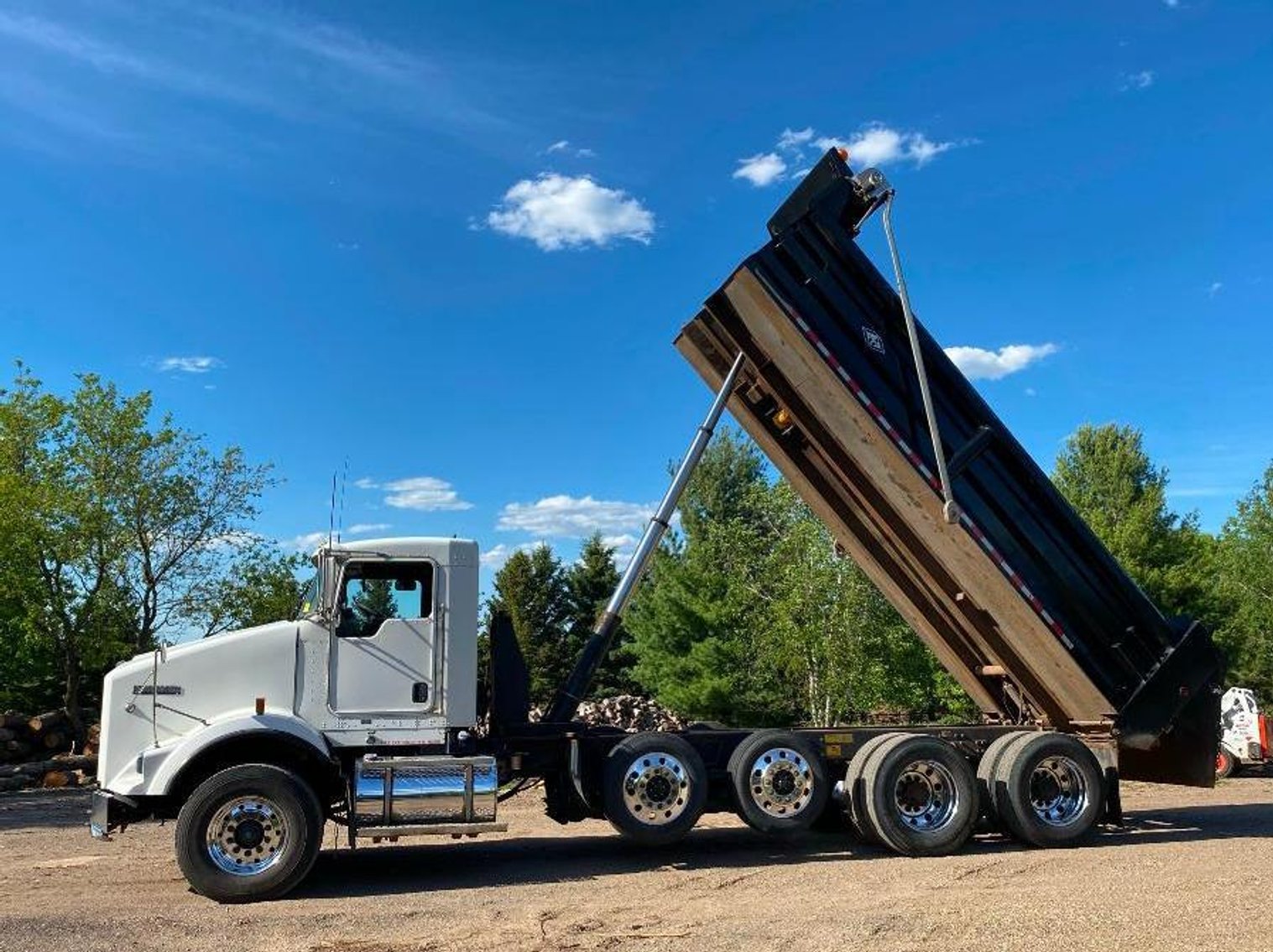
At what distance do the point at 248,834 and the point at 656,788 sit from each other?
315 centimetres

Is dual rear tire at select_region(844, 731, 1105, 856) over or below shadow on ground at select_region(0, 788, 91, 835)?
over

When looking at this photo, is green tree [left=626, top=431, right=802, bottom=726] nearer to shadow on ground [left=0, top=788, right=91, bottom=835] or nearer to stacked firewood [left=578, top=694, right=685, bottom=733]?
stacked firewood [left=578, top=694, right=685, bottom=733]

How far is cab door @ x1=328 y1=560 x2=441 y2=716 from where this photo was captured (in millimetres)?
8305

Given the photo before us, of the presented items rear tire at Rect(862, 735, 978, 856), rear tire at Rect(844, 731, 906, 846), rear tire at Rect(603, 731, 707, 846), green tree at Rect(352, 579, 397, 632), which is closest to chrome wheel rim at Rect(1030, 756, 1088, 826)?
rear tire at Rect(862, 735, 978, 856)

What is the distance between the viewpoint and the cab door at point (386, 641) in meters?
8.30

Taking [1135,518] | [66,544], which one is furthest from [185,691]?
[1135,518]

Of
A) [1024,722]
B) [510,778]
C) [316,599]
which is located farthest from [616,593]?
[1024,722]

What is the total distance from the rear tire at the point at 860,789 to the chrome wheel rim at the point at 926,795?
30 centimetres

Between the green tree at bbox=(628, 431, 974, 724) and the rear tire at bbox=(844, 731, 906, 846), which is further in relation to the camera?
the green tree at bbox=(628, 431, 974, 724)

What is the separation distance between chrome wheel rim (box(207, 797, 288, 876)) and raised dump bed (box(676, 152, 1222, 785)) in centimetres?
519

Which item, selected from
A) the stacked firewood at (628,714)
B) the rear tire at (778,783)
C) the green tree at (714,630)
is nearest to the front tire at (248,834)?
the rear tire at (778,783)

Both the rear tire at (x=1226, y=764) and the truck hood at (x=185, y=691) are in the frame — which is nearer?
the truck hood at (x=185, y=691)

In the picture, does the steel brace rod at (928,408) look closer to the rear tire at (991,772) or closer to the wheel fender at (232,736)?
the rear tire at (991,772)

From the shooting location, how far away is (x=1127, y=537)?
3222cm
